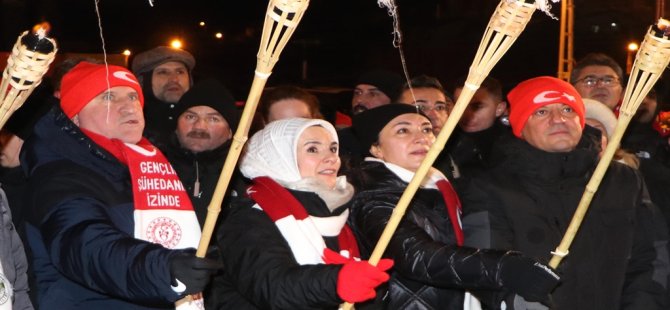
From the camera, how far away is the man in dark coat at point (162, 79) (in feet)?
19.3

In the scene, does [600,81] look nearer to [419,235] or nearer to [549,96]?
[549,96]

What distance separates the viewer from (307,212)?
3.99 meters

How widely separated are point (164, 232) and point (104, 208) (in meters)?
0.40

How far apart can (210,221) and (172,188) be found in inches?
46.2

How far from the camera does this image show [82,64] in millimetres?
4246

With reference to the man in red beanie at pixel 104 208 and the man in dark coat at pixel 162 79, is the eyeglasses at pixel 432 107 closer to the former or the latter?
the man in dark coat at pixel 162 79

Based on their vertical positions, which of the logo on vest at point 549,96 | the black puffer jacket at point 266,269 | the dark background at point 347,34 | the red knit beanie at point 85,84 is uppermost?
the red knit beanie at point 85,84

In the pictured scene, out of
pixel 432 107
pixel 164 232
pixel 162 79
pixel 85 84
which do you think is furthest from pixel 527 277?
pixel 162 79

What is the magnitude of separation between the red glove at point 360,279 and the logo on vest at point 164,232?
865 millimetres

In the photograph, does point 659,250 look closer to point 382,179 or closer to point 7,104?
point 382,179

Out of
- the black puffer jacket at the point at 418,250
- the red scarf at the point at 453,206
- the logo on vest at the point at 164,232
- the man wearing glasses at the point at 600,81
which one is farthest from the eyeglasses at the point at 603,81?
the logo on vest at the point at 164,232

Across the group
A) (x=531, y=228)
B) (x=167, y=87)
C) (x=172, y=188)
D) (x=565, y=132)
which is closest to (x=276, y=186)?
(x=172, y=188)

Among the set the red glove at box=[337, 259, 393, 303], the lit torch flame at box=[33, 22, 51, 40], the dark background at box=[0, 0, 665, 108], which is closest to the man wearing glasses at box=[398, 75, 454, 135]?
the red glove at box=[337, 259, 393, 303]

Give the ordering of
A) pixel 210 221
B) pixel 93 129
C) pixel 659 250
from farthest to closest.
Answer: pixel 659 250 < pixel 93 129 < pixel 210 221
